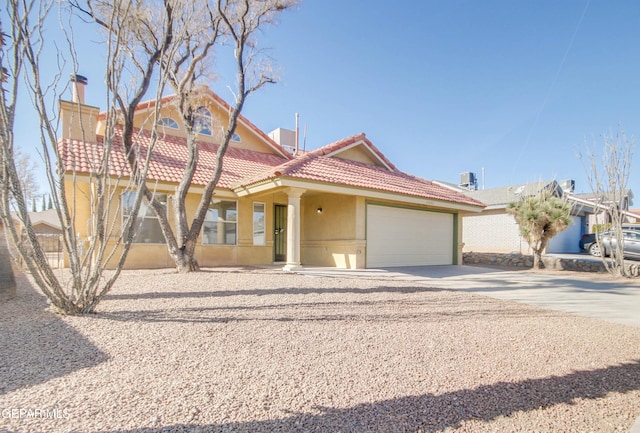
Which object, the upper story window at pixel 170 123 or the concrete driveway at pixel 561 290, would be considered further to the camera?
the upper story window at pixel 170 123

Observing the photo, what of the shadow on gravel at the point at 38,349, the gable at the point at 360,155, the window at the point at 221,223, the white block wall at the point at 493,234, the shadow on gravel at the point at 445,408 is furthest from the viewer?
the white block wall at the point at 493,234

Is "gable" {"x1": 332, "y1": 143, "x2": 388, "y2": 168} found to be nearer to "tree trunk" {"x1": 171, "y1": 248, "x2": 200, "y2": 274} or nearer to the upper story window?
the upper story window

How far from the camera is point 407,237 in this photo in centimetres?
1303

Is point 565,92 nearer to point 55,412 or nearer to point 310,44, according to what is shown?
point 310,44

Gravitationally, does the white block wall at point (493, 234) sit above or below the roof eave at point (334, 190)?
below

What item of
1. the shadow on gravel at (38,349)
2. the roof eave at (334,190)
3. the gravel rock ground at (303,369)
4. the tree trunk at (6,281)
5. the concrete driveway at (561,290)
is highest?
the roof eave at (334,190)

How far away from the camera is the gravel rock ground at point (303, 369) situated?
251 centimetres

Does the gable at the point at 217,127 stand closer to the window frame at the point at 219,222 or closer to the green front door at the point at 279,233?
the window frame at the point at 219,222

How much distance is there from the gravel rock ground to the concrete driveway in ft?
4.24

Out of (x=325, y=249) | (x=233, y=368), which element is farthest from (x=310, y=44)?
(x=233, y=368)

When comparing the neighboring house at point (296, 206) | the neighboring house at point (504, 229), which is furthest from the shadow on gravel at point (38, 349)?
the neighboring house at point (504, 229)

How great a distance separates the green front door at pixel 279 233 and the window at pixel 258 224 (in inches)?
21.1

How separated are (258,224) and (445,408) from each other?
34.1ft

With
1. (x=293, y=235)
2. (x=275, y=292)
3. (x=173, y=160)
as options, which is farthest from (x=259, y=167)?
(x=275, y=292)
